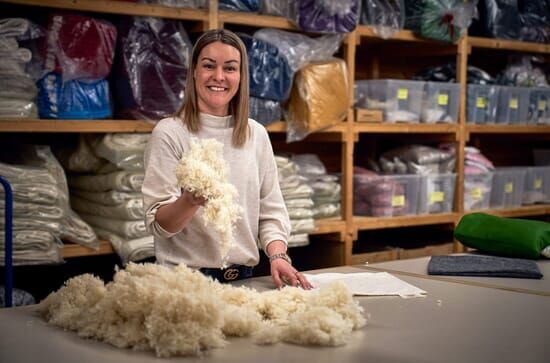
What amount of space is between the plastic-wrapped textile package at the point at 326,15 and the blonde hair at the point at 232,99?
1522mm

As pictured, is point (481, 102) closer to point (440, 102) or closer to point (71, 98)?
point (440, 102)

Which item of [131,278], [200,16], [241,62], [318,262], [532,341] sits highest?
[200,16]

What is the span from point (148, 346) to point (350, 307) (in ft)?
1.51

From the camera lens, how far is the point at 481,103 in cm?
464

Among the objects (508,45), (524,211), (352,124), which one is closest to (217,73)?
(352,124)

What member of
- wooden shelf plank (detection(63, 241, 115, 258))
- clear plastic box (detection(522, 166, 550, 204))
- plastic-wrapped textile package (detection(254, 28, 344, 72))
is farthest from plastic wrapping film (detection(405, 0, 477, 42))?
wooden shelf plank (detection(63, 241, 115, 258))

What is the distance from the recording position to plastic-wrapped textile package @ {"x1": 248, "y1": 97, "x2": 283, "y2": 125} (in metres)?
3.62

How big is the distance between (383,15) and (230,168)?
2154 millimetres

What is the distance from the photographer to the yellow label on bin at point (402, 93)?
13.9 feet

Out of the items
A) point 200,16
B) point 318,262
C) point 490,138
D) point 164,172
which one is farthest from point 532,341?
point 490,138

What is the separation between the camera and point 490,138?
5.48m

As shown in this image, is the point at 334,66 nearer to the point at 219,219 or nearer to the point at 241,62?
the point at 241,62

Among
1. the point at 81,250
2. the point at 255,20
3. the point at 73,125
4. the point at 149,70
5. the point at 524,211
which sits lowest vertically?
the point at 524,211

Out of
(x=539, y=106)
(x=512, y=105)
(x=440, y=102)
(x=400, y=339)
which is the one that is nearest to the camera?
(x=400, y=339)
